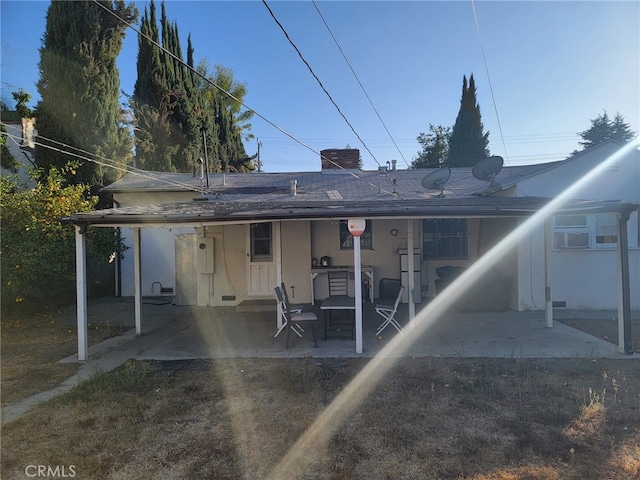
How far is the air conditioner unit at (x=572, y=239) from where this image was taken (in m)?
8.75

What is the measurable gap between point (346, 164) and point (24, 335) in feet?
32.6

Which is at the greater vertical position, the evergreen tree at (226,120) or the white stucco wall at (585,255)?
the evergreen tree at (226,120)

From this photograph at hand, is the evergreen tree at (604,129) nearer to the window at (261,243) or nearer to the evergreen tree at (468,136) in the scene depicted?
the evergreen tree at (468,136)

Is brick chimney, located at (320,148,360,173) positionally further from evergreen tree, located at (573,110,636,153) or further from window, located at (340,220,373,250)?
evergreen tree, located at (573,110,636,153)

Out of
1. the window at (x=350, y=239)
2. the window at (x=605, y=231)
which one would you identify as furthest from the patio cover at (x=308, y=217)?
the window at (x=350, y=239)

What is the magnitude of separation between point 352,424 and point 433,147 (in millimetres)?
32424

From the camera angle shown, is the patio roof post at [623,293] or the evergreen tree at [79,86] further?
the evergreen tree at [79,86]

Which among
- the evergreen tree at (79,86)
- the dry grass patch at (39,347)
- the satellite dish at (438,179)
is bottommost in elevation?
the dry grass patch at (39,347)

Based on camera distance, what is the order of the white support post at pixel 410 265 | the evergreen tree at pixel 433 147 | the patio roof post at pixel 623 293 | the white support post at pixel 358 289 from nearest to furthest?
1. the patio roof post at pixel 623 293
2. the white support post at pixel 358 289
3. the white support post at pixel 410 265
4. the evergreen tree at pixel 433 147

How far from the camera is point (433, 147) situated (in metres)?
32.7

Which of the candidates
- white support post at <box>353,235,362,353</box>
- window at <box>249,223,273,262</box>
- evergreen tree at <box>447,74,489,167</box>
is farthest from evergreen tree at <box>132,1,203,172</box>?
evergreen tree at <box>447,74,489,167</box>

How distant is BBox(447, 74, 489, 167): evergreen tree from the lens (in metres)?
27.1

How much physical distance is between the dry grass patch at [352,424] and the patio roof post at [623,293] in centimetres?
47

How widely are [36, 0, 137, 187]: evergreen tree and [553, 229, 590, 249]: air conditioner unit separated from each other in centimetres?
1448
